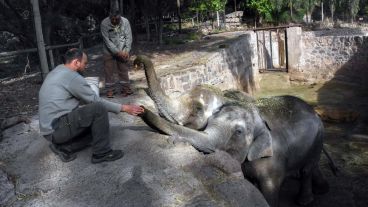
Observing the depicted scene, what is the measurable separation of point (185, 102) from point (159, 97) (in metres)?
0.48

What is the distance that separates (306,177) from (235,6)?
24.9 meters

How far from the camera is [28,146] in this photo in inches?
243

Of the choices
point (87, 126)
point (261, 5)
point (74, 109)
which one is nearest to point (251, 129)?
point (87, 126)

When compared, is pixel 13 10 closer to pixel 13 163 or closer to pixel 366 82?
pixel 13 163

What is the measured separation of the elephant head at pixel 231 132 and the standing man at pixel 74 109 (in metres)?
0.49

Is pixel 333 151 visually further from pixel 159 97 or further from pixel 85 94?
pixel 85 94

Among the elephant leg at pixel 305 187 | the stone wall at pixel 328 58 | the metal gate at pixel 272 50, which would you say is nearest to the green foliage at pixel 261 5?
the metal gate at pixel 272 50

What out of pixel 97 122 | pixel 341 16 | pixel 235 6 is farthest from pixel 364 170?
pixel 341 16

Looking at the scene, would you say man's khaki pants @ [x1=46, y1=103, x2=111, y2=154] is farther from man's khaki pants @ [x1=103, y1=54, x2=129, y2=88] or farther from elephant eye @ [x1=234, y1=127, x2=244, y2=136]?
man's khaki pants @ [x1=103, y1=54, x2=129, y2=88]

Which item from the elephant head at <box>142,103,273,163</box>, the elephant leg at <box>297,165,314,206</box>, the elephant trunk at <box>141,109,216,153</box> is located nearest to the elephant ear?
the elephant head at <box>142,103,273,163</box>

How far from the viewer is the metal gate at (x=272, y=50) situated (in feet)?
67.4

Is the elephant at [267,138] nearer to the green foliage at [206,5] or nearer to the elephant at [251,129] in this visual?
the elephant at [251,129]

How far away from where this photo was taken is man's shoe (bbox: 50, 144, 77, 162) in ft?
17.1

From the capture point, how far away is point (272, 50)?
2152 cm
